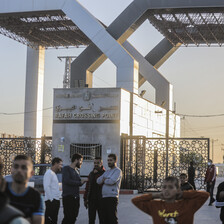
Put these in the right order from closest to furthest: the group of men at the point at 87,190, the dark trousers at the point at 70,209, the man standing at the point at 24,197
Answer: the man standing at the point at 24,197, the group of men at the point at 87,190, the dark trousers at the point at 70,209

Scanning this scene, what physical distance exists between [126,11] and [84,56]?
16.1ft

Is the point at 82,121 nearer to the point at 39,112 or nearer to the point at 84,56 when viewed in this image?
the point at 84,56

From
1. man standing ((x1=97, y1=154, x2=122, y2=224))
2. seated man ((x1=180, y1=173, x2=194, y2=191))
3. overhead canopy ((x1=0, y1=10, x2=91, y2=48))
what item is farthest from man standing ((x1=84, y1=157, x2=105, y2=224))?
overhead canopy ((x1=0, y1=10, x2=91, y2=48))

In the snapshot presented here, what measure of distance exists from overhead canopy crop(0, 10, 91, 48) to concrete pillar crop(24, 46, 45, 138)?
1.44 m

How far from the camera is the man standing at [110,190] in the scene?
1144cm

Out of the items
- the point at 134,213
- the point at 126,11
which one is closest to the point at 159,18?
the point at 126,11

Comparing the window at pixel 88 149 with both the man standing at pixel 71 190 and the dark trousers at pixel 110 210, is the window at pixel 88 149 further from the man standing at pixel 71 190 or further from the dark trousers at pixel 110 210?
the man standing at pixel 71 190

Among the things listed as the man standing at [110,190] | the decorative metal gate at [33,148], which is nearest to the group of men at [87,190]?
the man standing at [110,190]

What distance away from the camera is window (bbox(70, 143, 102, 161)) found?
29.5 metres

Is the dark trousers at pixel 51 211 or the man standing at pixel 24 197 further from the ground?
the man standing at pixel 24 197

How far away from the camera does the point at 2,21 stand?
37.1 metres

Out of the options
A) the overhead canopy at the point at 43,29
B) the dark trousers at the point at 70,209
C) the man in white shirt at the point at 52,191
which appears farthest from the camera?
the overhead canopy at the point at 43,29

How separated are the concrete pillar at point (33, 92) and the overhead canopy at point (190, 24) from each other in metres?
11.5

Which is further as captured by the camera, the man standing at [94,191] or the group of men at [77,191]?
the man standing at [94,191]
